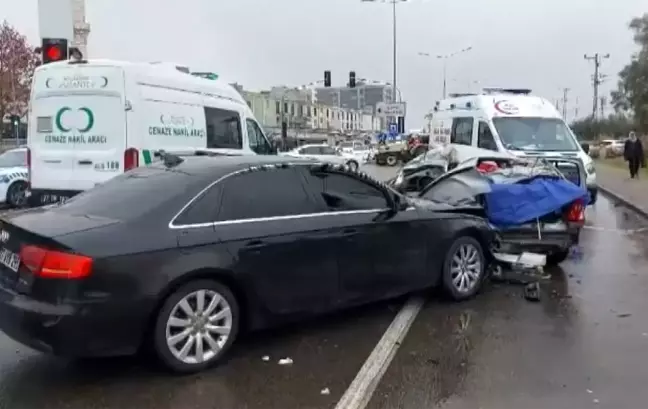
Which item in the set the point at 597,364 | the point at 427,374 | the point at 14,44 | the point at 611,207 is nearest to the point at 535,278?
the point at 597,364

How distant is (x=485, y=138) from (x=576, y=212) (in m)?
8.07

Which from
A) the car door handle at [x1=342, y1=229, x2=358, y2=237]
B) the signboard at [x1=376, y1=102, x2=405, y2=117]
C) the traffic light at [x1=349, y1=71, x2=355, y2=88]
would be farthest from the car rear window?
the traffic light at [x1=349, y1=71, x2=355, y2=88]

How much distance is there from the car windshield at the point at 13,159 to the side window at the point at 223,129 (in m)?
6.62

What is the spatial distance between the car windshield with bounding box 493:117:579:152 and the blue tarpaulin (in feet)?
23.7

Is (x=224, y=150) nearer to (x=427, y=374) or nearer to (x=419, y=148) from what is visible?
A: (x=427, y=374)

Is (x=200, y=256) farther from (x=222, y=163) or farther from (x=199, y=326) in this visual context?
(x=222, y=163)

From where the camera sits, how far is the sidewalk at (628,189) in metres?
17.5

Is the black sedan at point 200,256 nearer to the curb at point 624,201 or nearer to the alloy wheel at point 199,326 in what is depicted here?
the alloy wheel at point 199,326

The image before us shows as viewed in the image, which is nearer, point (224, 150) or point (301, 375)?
point (301, 375)

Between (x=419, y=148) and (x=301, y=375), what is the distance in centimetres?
3488

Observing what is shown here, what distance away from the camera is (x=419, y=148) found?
39.2 metres

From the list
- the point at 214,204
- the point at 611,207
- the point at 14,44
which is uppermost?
the point at 14,44

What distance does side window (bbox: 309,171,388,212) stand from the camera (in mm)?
6059

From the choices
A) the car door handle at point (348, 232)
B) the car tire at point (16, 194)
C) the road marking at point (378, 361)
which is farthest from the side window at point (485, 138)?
the car tire at point (16, 194)
